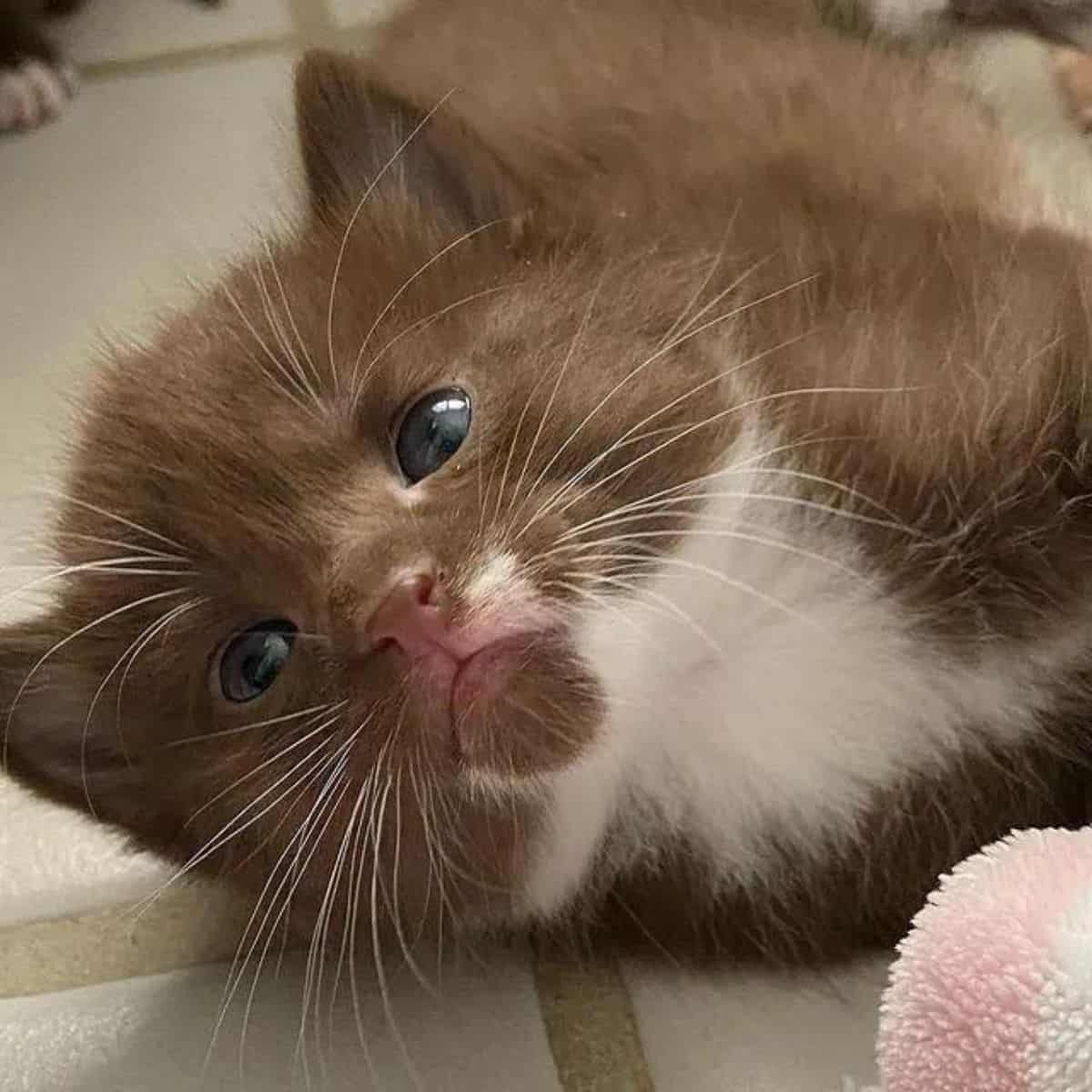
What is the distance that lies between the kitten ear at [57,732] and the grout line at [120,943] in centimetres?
8

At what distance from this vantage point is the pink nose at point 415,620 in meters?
0.67

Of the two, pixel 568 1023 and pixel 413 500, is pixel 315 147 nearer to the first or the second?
pixel 413 500

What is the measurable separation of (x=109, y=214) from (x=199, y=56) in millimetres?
189

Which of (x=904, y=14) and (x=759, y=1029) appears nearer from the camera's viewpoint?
(x=759, y=1029)

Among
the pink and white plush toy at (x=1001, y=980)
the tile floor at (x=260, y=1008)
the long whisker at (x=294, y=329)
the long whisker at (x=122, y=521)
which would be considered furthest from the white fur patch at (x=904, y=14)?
the pink and white plush toy at (x=1001, y=980)

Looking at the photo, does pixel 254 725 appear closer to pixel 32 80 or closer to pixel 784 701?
pixel 784 701

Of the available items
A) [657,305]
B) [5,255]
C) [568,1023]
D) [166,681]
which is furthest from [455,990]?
[5,255]

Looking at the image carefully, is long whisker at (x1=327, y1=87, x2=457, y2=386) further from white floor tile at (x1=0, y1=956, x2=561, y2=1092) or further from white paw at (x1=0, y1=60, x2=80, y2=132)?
white paw at (x1=0, y1=60, x2=80, y2=132)

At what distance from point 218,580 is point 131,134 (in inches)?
27.4

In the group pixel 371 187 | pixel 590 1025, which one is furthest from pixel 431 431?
pixel 590 1025

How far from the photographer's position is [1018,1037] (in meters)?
0.52

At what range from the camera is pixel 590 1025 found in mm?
809

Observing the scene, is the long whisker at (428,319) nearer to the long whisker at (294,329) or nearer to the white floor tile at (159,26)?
the long whisker at (294,329)

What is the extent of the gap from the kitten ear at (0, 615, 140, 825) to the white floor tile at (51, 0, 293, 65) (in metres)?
0.74
